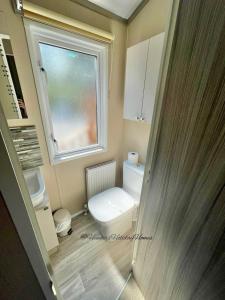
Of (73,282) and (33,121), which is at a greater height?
(33,121)

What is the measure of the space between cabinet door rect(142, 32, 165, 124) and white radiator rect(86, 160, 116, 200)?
83cm

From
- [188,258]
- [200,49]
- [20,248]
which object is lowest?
[188,258]

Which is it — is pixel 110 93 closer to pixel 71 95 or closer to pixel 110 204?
pixel 71 95

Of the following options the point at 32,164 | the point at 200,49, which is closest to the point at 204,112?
the point at 200,49

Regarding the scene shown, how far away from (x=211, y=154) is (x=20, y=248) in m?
0.66

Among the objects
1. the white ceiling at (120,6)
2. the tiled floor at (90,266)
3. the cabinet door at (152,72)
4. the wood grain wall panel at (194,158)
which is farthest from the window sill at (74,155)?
the white ceiling at (120,6)

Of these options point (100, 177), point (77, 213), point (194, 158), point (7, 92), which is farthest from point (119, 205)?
point (7, 92)

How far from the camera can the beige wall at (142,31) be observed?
3.74ft

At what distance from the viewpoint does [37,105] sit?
1215mm

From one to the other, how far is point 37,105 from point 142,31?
1186 mm

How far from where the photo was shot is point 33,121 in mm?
1233

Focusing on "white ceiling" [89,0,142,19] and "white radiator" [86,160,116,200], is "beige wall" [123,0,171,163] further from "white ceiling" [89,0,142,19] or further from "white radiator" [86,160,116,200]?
"white radiator" [86,160,116,200]

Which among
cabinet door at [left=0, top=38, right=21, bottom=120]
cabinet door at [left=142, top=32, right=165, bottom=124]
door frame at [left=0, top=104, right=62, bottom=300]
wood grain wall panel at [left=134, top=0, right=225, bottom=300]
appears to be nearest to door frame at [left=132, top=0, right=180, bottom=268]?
wood grain wall panel at [left=134, top=0, right=225, bottom=300]

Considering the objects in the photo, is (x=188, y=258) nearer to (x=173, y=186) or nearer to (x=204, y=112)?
(x=173, y=186)
